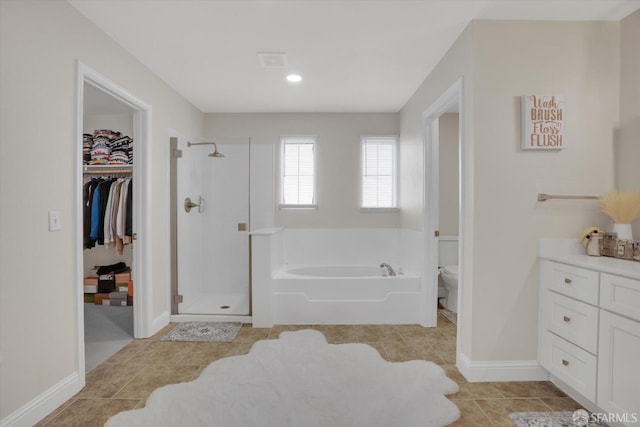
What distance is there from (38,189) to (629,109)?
360 centimetres

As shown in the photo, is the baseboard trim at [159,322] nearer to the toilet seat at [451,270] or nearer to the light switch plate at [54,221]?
the light switch plate at [54,221]

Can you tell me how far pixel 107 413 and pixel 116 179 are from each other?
9.10 ft

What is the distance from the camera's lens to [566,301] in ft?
6.41

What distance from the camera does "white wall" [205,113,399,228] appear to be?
13.9ft

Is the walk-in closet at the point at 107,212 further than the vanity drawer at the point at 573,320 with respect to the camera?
Yes

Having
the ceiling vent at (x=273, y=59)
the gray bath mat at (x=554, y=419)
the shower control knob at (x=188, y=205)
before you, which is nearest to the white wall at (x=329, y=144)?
the shower control knob at (x=188, y=205)

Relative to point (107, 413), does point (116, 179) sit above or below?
above

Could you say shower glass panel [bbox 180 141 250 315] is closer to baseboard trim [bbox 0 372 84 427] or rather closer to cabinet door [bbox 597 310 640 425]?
baseboard trim [bbox 0 372 84 427]

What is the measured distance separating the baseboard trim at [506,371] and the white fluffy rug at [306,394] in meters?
0.20

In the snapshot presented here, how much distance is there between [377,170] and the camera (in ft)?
14.0

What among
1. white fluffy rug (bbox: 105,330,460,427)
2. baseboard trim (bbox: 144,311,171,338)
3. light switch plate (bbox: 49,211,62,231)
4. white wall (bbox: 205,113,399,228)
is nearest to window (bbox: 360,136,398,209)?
white wall (bbox: 205,113,399,228)

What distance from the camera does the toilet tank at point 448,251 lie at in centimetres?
407

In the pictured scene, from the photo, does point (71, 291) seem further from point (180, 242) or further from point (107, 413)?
point (180, 242)

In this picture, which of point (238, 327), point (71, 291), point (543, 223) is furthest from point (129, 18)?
point (543, 223)
